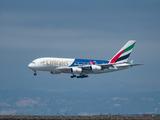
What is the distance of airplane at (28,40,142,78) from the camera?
11456 centimetres

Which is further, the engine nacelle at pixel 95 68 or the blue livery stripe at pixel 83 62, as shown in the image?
the blue livery stripe at pixel 83 62

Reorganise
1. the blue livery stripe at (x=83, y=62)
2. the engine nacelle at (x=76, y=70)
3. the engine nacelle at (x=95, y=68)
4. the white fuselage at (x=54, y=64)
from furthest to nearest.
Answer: the blue livery stripe at (x=83, y=62), the engine nacelle at (x=95, y=68), the engine nacelle at (x=76, y=70), the white fuselage at (x=54, y=64)

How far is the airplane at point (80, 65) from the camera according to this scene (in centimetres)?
11456

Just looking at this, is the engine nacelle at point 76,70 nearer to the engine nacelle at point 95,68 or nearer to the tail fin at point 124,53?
the engine nacelle at point 95,68

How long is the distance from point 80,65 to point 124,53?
24.5 m

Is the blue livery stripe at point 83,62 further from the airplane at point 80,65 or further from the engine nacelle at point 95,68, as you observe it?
the engine nacelle at point 95,68

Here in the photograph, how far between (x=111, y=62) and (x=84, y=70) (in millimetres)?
15630

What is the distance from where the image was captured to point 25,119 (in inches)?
3514

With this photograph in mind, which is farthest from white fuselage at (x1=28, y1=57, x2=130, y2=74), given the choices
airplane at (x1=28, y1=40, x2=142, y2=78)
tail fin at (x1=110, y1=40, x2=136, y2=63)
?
tail fin at (x1=110, y1=40, x2=136, y2=63)

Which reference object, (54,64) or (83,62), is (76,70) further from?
(54,64)

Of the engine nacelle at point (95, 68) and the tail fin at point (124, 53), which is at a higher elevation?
the tail fin at point (124, 53)

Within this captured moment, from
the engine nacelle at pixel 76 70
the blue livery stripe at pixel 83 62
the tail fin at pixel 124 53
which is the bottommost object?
the engine nacelle at pixel 76 70

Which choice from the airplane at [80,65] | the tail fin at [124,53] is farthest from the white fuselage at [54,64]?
the tail fin at [124,53]

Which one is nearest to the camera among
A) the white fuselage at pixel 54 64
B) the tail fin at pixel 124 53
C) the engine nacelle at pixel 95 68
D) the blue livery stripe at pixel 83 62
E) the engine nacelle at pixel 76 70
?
the white fuselage at pixel 54 64
